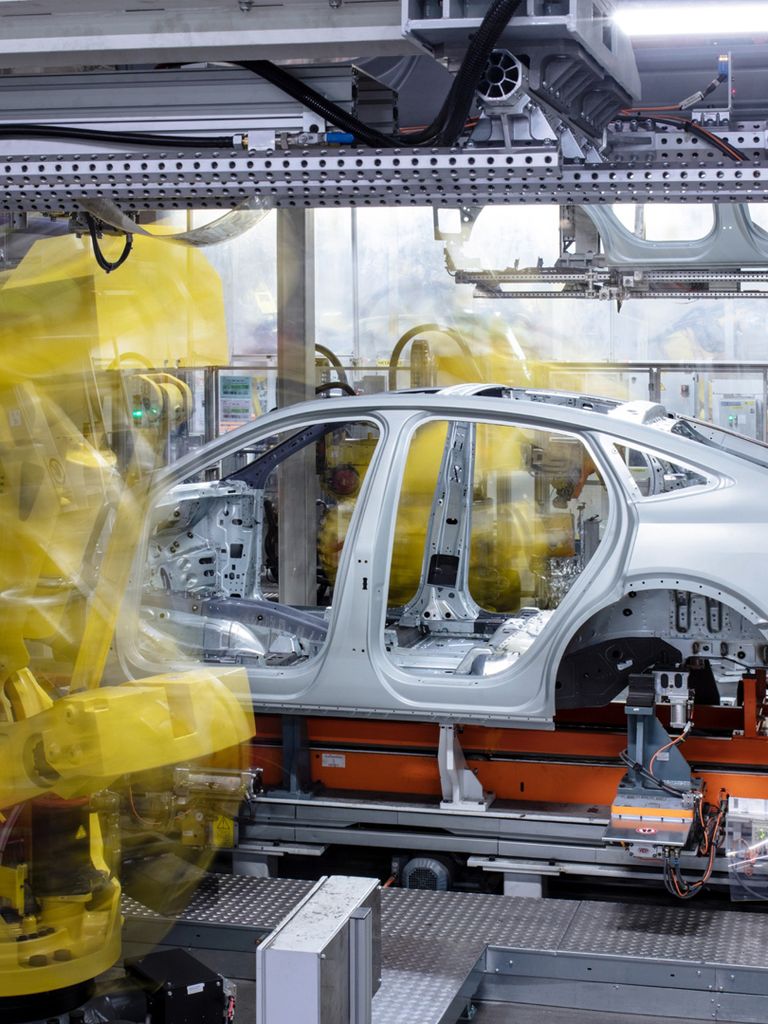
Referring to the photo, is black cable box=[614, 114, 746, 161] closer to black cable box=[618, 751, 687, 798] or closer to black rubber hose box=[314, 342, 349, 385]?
black cable box=[618, 751, 687, 798]

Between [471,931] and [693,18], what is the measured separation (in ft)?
9.89

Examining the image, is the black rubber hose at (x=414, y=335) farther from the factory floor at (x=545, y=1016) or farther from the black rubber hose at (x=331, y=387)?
the factory floor at (x=545, y=1016)

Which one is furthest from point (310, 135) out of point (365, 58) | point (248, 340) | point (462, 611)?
point (248, 340)

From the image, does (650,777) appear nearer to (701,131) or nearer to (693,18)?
(701,131)

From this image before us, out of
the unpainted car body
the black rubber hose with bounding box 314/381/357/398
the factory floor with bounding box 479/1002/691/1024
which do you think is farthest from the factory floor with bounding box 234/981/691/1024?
the black rubber hose with bounding box 314/381/357/398

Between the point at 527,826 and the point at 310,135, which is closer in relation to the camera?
the point at 310,135

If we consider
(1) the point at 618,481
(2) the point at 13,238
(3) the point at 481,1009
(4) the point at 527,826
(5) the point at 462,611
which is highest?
(2) the point at 13,238

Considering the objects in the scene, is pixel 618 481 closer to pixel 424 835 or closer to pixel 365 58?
pixel 424 835

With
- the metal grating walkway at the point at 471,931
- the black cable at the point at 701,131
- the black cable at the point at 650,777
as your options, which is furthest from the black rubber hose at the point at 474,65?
the black cable at the point at 650,777

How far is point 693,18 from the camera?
2896 millimetres

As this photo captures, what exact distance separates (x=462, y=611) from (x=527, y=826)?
59.8 inches

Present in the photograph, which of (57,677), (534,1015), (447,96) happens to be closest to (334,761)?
(534,1015)

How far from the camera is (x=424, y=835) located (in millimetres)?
5242

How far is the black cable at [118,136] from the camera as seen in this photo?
11.0 ft
